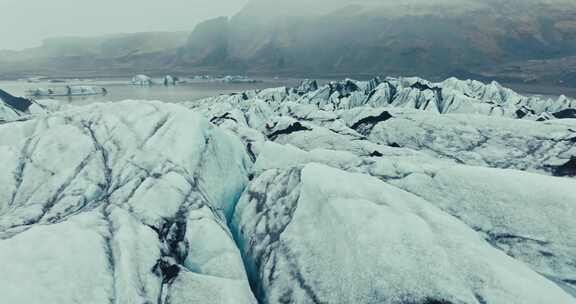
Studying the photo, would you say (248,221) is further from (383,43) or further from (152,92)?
(383,43)

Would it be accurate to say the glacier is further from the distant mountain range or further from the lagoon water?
the distant mountain range

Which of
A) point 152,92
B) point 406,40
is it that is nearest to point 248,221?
point 152,92

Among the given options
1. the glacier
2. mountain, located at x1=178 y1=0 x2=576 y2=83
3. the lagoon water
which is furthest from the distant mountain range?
the glacier

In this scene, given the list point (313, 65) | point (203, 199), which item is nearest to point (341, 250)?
point (203, 199)

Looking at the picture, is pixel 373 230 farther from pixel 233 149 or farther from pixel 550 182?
pixel 233 149

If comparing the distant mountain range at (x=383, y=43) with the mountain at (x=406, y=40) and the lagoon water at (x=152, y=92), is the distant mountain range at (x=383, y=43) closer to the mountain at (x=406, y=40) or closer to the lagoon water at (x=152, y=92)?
the mountain at (x=406, y=40)
